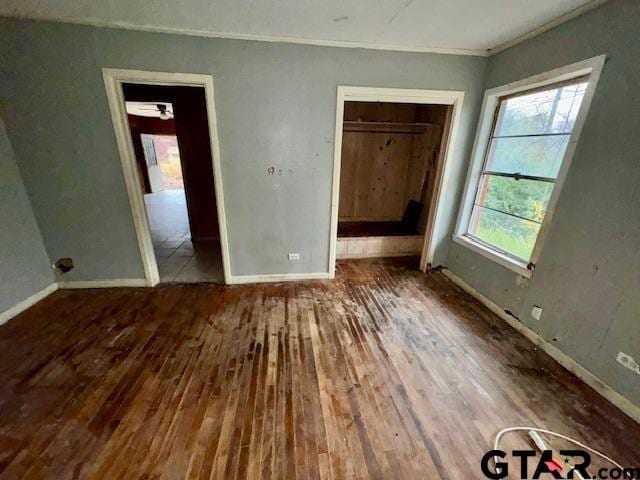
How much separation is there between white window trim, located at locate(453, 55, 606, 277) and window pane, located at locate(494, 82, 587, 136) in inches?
3.5

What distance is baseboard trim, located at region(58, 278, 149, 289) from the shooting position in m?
2.79

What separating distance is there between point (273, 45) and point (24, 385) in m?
3.22

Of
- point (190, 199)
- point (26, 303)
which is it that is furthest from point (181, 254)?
point (26, 303)

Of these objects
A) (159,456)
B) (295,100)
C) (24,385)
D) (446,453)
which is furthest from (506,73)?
(24,385)

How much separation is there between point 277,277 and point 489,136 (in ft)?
9.32

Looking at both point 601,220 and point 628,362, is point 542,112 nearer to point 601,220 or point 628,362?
point 601,220

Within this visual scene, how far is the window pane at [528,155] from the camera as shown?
2053mm

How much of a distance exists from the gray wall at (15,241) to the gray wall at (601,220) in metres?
4.66

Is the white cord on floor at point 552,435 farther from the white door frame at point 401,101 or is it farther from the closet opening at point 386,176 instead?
the closet opening at point 386,176

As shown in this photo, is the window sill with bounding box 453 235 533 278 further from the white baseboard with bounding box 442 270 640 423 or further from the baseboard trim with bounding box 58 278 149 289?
the baseboard trim with bounding box 58 278 149 289

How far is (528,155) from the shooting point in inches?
91.0

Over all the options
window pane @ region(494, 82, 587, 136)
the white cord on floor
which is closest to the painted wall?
window pane @ region(494, 82, 587, 136)

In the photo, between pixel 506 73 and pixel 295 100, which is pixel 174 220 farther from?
pixel 506 73

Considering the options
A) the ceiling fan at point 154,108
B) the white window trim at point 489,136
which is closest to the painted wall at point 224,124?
the white window trim at point 489,136
